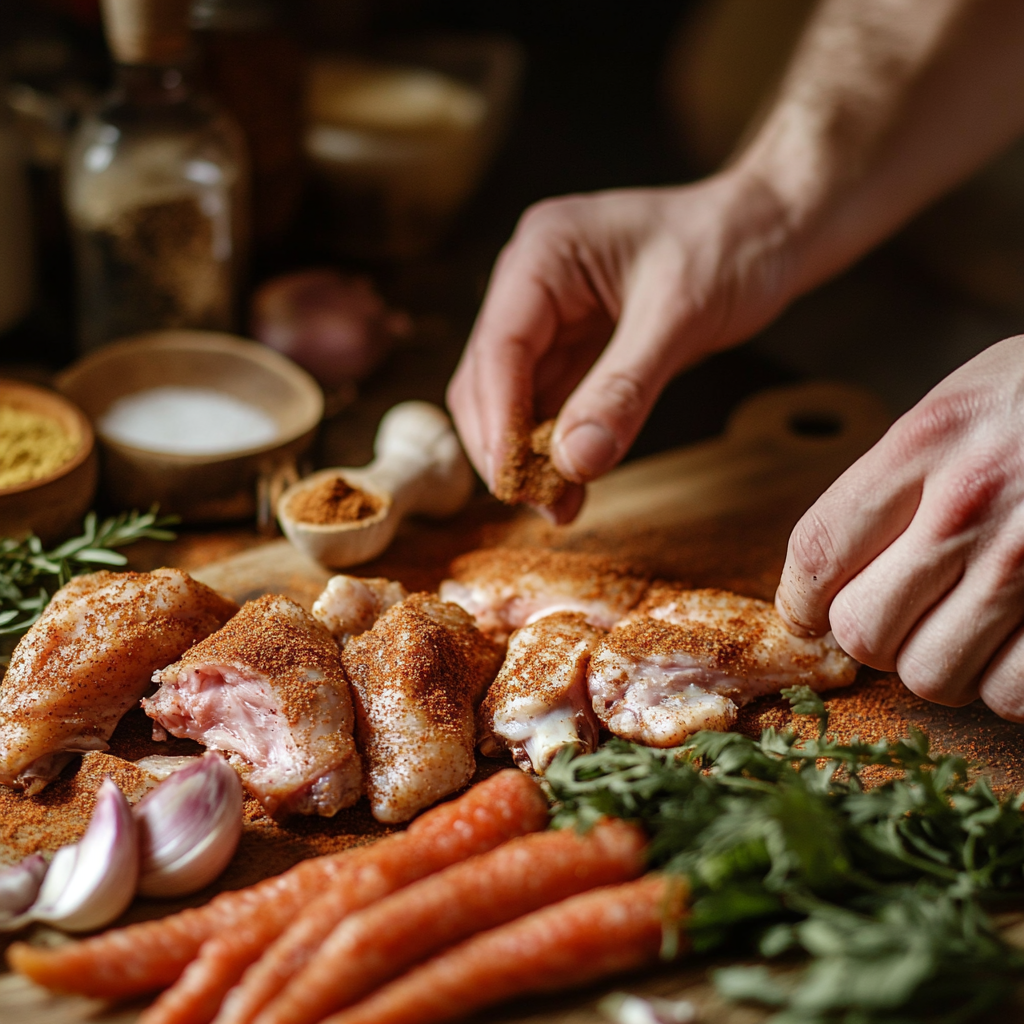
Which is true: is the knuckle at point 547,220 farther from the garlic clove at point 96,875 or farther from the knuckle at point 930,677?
the garlic clove at point 96,875

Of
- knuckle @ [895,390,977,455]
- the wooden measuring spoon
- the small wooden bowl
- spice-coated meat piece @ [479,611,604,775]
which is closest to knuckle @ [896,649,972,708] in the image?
knuckle @ [895,390,977,455]

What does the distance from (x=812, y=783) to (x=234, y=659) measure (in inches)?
38.8

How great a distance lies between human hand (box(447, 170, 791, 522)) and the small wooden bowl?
0.85 meters

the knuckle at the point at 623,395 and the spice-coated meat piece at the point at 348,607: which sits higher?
the knuckle at the point at 623,395

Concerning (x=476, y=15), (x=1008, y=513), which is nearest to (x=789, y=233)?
(x=1008, y=513)

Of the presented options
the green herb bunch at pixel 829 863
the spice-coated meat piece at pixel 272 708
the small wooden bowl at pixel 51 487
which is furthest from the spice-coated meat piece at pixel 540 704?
the small wooden bowl at pixel 51 487

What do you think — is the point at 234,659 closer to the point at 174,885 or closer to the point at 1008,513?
the point at 174,885

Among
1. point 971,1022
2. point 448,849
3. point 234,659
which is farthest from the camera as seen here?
point 234,659

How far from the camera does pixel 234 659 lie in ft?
6.13

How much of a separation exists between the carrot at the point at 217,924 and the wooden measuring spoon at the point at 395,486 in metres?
0.80

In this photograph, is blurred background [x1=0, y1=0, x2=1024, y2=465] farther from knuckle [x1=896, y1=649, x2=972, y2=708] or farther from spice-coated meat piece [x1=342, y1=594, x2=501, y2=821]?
knuckle [x1=896, y1=649, x2=972, y2=708]

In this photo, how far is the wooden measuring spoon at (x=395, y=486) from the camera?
2.31 m

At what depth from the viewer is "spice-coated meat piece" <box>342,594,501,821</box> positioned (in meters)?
1.81

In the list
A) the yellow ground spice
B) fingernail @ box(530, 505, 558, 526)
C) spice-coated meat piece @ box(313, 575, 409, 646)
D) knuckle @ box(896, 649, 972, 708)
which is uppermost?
knuckle @ box(896, 649, 972, 708)
